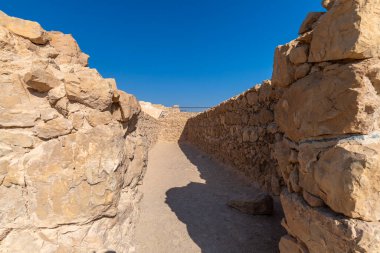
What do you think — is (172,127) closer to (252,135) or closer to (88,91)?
(252,135)

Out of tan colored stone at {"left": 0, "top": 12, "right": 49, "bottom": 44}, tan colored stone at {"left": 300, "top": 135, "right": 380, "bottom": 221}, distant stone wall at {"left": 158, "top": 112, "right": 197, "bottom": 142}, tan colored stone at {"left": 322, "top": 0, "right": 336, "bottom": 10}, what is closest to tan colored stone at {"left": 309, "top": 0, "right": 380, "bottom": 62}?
tan colored stone at {"left": 322, "top": 0, "right": 336, "bottom": 10}

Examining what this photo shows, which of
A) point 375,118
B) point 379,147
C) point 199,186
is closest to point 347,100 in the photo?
point 375,118

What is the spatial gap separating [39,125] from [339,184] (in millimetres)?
2958

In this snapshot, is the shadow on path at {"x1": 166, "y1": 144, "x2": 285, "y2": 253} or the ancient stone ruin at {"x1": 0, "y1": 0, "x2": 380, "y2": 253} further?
the shadow on path at {"x1": 166, "y1": 144, "x2": 285, "y2": 253}

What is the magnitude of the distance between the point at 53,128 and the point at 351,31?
9.84 ft

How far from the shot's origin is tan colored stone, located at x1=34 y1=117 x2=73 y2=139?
239 centimetres

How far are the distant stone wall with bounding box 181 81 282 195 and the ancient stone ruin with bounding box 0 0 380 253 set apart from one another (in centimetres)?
204

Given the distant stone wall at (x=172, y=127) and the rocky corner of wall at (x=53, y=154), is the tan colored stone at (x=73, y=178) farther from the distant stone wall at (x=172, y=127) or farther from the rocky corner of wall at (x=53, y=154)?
the distant stone wall at (x=172, y=127)

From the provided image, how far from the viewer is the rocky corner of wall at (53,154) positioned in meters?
2.22

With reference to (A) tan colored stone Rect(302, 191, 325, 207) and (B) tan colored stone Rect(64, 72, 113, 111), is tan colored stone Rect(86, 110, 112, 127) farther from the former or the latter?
(A) tan colored stone Rect(302, 191, 325, 207)

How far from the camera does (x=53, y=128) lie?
2459mm

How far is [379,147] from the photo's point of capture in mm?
1384

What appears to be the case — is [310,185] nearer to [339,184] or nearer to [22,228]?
[339,184]

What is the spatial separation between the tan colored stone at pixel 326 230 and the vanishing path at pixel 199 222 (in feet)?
3.90
